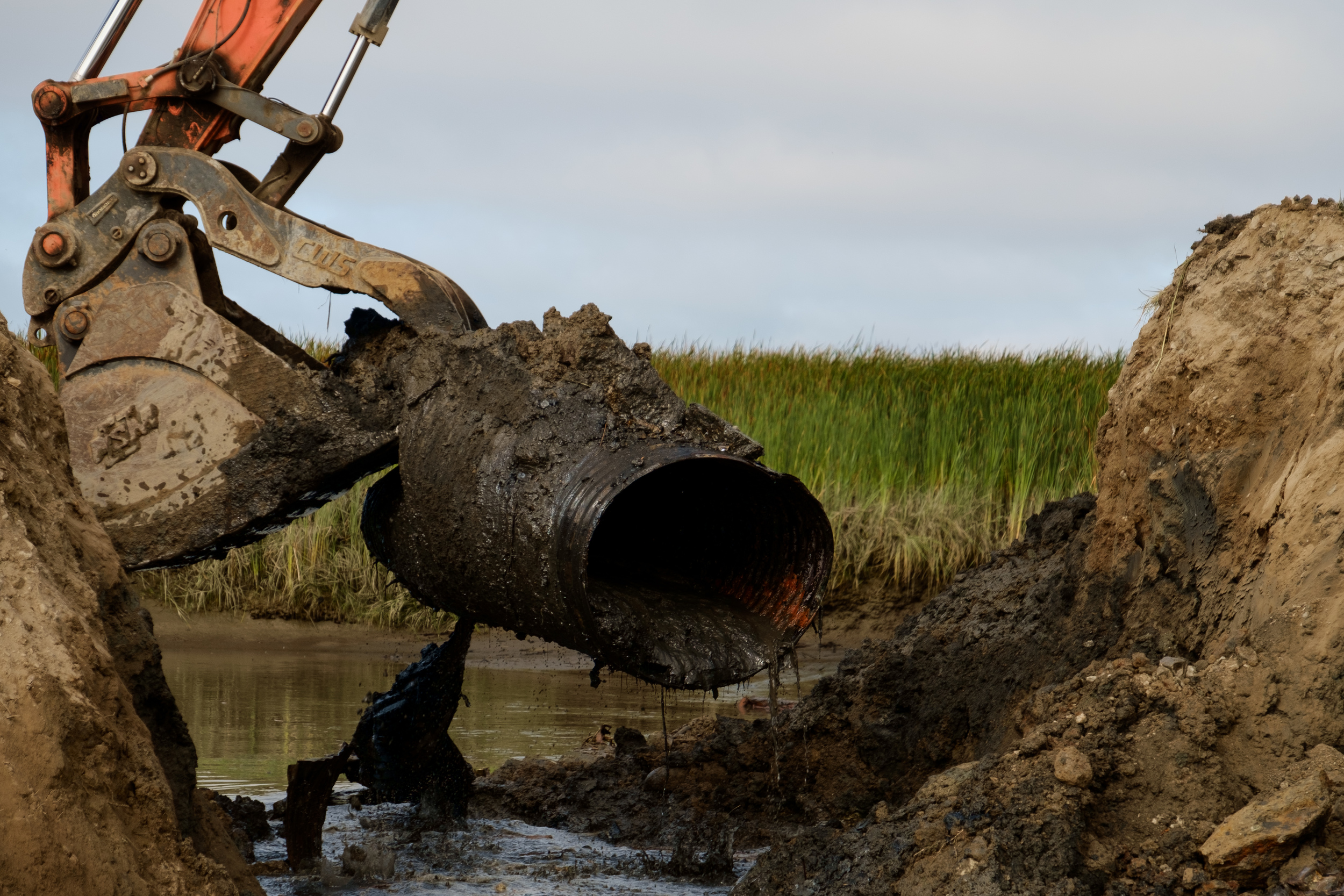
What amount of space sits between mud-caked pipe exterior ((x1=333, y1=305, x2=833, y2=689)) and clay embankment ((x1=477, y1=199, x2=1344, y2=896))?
0.65m

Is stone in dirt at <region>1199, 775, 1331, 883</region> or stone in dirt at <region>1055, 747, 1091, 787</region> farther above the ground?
stone in dirt at <region>1055, 747, 1091, 787</region>

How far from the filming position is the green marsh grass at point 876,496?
7.91 m

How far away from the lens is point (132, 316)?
12.2ft

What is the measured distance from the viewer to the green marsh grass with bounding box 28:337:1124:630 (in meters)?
7.91

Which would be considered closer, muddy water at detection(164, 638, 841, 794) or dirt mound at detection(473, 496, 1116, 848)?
dirt mound at detection(473, 496, 1116, 848)

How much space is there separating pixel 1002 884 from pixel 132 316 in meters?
2.83

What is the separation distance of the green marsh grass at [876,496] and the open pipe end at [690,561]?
13.3 feet

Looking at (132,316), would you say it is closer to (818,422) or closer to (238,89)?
(238,89)

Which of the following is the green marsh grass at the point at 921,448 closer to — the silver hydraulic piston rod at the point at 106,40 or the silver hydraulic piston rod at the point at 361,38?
the silver hydraulic piston rod at the point at 361,38

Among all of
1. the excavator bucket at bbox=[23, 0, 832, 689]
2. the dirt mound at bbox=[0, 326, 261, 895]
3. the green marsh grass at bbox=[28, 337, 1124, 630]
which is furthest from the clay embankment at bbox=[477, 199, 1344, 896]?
the green marsh grass at bbox=[28, 337, 1124, 630]

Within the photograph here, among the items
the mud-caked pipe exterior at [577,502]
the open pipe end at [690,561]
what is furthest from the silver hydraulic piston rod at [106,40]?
the open pipe end at [690,561]

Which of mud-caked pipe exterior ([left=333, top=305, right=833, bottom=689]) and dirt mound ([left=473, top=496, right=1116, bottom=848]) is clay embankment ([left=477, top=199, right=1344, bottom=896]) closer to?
dirt mound ([left=473, top=496, right=1116, bottom=848])

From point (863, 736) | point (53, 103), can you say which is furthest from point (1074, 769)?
point (53, 103)

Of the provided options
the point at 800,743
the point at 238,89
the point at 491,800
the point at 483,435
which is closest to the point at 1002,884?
the point at 483,435
